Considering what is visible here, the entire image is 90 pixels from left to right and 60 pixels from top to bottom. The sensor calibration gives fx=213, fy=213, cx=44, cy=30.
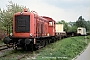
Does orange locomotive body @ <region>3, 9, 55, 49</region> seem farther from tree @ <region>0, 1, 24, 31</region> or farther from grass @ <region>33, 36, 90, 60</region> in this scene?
tree @ <region>0, 1, 24, 31</region>

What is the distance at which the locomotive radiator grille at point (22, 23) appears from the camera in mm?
16547

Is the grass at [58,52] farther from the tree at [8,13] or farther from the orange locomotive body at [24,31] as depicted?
the tree at [8,13]

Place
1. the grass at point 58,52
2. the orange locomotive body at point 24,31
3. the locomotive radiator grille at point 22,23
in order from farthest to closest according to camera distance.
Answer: the locomotive radiator grille at point 22,23 < the orange locomotive body at point 24,31 < the grass at point 58,52

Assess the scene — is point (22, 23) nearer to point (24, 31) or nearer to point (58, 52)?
point (24, 31)

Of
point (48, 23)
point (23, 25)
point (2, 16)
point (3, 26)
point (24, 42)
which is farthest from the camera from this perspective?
point (2, 16)

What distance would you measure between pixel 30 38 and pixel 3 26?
14881 mm

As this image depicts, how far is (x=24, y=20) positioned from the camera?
54.5ft

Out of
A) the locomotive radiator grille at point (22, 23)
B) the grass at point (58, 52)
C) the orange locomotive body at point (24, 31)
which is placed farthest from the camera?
the locomotive radiator grille at point (22, 23)

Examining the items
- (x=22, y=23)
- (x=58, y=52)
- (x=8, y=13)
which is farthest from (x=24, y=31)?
(x=8, y=13)

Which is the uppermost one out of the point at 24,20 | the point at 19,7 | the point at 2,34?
the point at 19,7

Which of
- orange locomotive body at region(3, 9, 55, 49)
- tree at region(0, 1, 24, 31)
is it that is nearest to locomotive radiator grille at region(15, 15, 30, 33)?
orange locomotive body at region(3, 9, 55, 49)

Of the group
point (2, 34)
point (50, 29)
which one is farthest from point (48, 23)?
point (2, 34)

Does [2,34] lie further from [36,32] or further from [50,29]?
[36,32]

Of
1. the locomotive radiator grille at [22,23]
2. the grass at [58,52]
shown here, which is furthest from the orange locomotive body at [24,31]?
the grass at [58,52]
